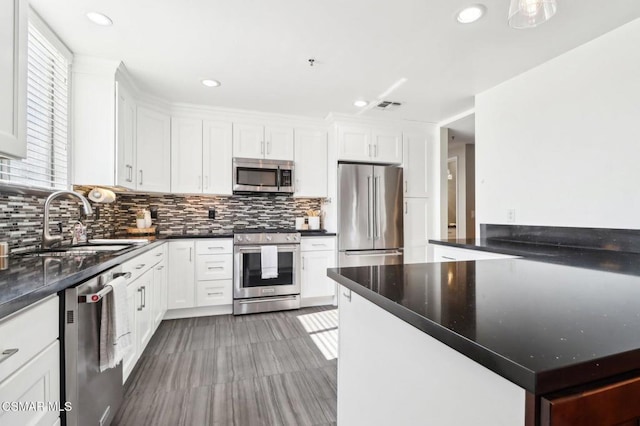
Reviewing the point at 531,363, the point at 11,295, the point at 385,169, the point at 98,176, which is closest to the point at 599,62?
the point at 385,169

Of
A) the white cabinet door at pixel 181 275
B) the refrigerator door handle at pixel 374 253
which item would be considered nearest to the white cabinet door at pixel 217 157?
the white cabinet door at pixel 181 275

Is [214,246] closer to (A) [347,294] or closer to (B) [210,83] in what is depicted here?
(B) [210,83]

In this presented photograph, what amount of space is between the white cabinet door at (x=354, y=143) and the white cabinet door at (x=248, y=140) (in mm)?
993

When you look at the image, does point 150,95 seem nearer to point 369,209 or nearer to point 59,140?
point 59,140

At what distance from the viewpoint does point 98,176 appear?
2.42 m

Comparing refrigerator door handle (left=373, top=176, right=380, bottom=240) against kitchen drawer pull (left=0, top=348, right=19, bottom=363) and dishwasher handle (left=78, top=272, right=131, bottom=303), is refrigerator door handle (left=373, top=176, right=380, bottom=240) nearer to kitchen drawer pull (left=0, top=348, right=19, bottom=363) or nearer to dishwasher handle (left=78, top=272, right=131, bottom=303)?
dishwasher handle (left=78, top=272, right=131, bottom=303)

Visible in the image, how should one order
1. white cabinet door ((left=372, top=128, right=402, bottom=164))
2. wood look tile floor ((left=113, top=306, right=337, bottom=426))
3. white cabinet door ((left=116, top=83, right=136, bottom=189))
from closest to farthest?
wood look tile floor ((left=113, top=306, right=337, bottom=426))
white cabinet door ((left=116, top=83, right=136, bottom=189))
white cabinet door ((left=372, top=128, right=402, bottom=164))

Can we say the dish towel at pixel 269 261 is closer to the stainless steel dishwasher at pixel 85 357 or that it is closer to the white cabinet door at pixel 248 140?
the white cabinet door at pixel 248 140

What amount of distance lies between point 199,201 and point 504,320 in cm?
372

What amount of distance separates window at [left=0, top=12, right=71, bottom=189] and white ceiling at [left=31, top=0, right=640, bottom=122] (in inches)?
5.3

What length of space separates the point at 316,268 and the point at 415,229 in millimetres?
1461

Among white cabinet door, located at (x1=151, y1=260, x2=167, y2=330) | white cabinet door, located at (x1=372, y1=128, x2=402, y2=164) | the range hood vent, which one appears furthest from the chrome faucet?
white cabinet door, located at (x1=372, y1=128, x2=402, y2=164)

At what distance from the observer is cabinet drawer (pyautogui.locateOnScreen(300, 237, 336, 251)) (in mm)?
3592

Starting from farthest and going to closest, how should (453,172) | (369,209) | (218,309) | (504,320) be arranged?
1. (453,172)
2. (369,209)
3. (218,309)
4. (504,320)
